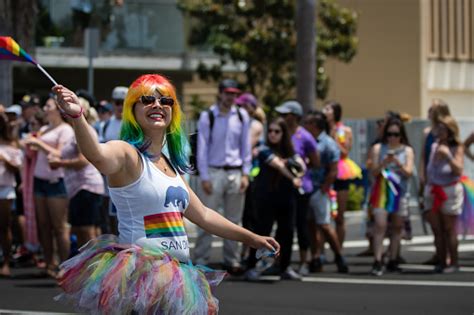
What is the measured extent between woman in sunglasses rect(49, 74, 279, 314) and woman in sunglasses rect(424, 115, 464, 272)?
744 centimetres

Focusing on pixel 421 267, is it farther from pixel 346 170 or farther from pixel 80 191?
pixel 80 191

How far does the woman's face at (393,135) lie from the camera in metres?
13.5

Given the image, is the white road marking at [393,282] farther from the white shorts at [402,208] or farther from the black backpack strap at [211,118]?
the black backpack strap at [211,118]

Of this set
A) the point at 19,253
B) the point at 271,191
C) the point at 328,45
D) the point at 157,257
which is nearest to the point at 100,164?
the point at 157,257

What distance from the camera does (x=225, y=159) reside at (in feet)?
44.1

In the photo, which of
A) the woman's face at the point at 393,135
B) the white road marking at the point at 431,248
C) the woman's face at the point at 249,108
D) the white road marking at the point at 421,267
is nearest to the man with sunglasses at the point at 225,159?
the woman's face at the point at 249,108

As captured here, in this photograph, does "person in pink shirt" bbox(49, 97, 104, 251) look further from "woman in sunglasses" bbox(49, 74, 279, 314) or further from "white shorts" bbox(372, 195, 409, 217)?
"woman in sunglasses" bbox(49, 74, 279, 314)

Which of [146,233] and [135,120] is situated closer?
[146,233]

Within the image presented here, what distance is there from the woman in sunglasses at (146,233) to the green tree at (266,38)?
20.7 m

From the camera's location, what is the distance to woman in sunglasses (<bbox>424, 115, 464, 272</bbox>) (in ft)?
44.1

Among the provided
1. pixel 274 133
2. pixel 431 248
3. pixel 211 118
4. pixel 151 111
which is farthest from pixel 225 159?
pixel 151 111

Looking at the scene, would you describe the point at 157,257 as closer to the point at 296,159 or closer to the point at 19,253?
the point at 296,159

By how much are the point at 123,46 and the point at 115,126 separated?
50.0 feet

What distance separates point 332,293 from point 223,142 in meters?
2.62
